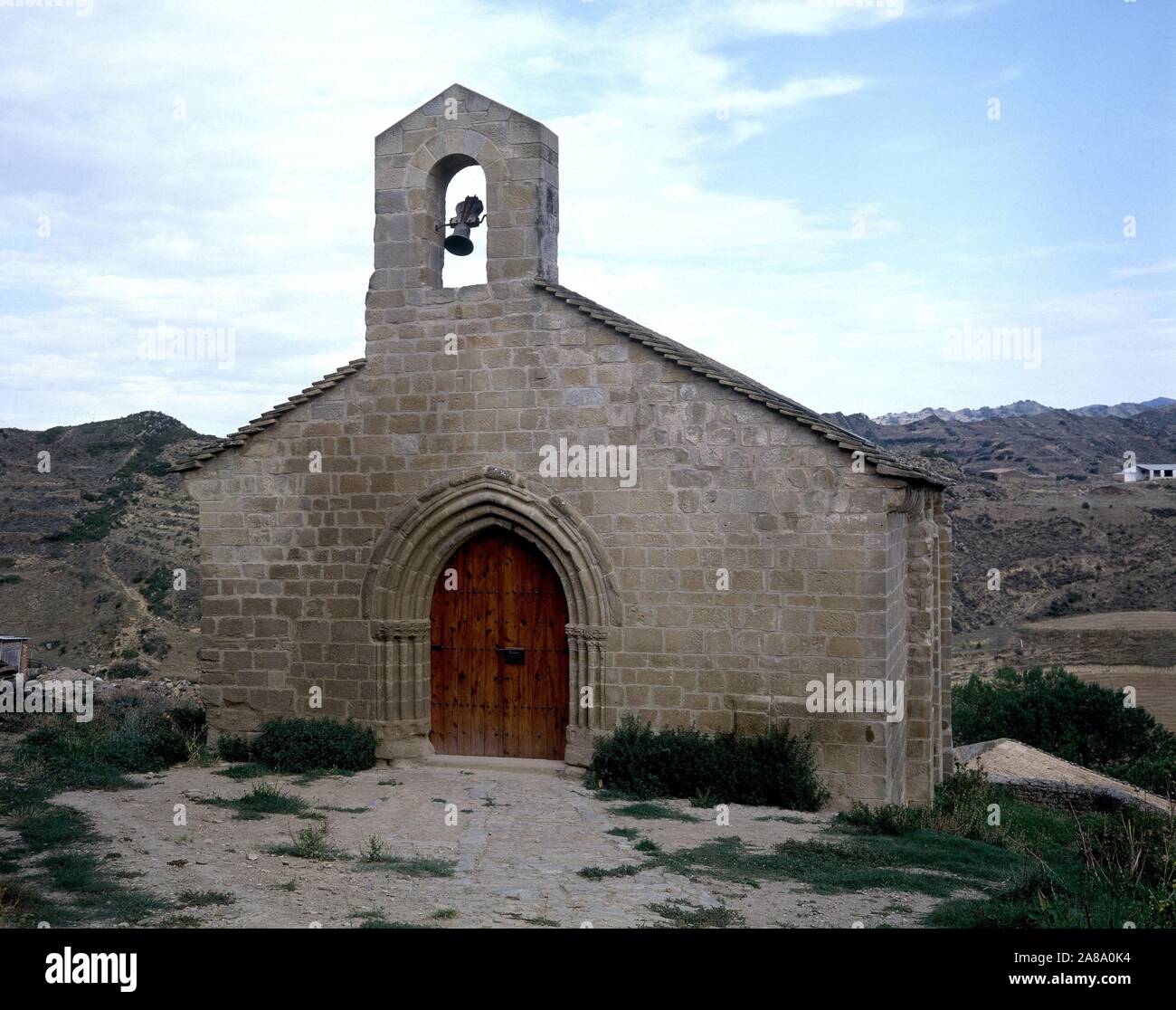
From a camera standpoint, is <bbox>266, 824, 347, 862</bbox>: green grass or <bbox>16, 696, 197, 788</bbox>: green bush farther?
<bbox>16, 696, 197, 788</bbox>: green bush

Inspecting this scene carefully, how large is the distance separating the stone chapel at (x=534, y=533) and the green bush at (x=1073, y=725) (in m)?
8.76

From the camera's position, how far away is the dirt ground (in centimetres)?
697

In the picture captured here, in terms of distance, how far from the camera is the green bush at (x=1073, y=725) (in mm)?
19438

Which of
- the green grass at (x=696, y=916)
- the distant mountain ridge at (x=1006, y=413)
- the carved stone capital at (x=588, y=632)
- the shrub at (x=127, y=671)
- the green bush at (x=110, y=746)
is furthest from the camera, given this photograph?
the distant mountain ridge at (x=1006, y=413)

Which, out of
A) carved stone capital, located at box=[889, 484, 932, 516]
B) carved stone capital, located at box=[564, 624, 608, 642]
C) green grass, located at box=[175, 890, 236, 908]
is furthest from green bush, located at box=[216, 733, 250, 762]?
carved stone capital, located at box=[889, 484, 932, 516]

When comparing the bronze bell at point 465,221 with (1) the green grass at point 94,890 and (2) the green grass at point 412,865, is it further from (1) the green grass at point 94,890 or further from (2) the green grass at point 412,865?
(1) the green grass at point 94,890

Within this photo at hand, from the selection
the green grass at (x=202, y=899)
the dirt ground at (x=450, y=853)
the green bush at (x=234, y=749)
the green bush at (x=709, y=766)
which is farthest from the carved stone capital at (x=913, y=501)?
the green bush at (x=234, y=749)

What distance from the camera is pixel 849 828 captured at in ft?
30.9

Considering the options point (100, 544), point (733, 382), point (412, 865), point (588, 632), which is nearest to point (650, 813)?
point (588, 632)

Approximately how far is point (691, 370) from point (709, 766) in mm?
3878

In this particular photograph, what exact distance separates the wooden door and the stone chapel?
0.08 ft

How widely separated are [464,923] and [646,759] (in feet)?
13.5

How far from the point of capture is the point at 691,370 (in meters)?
10.7

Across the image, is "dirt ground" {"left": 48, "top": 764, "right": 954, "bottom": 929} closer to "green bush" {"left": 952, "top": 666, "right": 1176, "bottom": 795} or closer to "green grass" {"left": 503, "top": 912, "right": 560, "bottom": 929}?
"green grass" {"left": 503, "top": 912, "right": 560, "bottom": 929}
